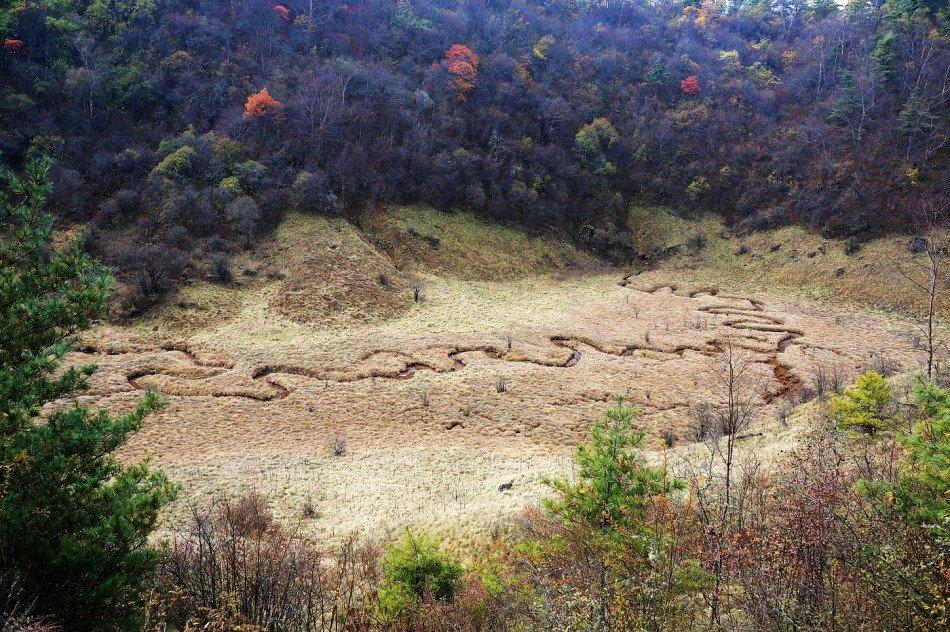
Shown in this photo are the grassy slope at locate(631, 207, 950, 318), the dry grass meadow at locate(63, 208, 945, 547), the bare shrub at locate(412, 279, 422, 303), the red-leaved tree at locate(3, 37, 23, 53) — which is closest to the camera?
the dry grass meadow at locate(63, 208, 945, 547)

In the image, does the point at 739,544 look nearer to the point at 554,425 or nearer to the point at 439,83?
the point at 554,425

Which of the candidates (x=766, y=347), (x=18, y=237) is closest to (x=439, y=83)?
(x=766, y=347)

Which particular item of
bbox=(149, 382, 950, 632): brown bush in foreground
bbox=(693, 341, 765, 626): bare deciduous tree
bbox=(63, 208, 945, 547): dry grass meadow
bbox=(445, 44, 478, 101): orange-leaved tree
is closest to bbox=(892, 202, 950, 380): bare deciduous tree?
bbox=(63, 208, 945, 547): dry grass meadow

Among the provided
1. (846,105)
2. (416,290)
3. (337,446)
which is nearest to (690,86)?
(846,105)

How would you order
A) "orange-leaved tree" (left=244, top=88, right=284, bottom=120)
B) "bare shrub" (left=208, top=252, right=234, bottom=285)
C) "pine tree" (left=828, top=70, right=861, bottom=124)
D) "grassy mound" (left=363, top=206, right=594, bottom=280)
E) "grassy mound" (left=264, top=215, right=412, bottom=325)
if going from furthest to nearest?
"pine tree" (left=828, top=70, right=861, bottom=124) → "orange-leaved tree" (left=244, top=88, right=284, bottom=120) → "grassy mound" (left=363, top=206, right=594, bottom=280) → "bare shrub" (left=208, top=252, right=234, bottom=285) → "grassy mound" (left=264, top=215, right=412, bottom=325)

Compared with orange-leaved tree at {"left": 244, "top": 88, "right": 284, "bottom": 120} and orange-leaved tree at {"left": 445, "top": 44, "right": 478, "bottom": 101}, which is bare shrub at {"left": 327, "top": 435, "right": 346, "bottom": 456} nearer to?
orange-leaved tree at {"left": 244, "top": 88, "right": 284, "bottom": 120}

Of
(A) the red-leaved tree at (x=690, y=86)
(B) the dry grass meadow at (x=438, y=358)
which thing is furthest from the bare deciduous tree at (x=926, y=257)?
(A) the red-leaved tree at (x=690, y=86)
